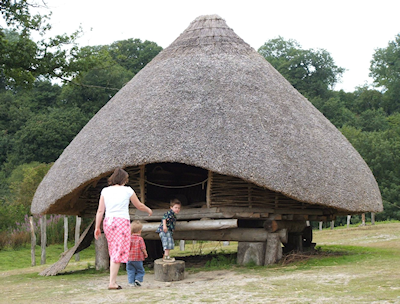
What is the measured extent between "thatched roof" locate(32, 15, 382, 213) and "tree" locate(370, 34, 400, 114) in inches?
1459

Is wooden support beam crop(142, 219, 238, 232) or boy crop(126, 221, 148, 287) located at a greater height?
wooden support beam crop(142, 219, 238, 232)

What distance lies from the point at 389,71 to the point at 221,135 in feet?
141

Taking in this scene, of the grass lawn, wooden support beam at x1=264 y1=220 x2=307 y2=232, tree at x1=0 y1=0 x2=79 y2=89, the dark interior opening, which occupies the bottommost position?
the grass lawn

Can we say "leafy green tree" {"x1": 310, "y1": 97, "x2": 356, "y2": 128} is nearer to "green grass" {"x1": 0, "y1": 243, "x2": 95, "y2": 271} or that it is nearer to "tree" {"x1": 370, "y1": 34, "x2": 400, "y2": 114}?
"tree" {"x1": 370, "y1": 34, "x2": 400, "y2": 114}

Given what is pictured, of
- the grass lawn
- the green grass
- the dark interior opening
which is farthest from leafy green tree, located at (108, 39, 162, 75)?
the grass lawn

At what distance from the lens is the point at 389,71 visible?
4809 cm

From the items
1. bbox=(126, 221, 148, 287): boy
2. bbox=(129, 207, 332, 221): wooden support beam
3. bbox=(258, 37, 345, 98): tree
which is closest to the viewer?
bbox=(126, 221, 148, 287): boy

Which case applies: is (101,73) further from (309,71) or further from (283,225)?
(283,225)

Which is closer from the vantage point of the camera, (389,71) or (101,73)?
(101,73)

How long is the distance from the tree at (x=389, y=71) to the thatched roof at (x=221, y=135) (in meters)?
37.0

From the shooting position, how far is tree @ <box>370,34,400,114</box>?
1793 inches

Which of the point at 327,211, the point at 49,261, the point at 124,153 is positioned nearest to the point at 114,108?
the point at 124,153

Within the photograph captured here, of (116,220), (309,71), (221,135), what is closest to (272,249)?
(221,135)

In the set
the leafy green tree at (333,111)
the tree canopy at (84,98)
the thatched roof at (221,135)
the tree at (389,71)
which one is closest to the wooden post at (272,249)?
the thatched roof at (221,135)
